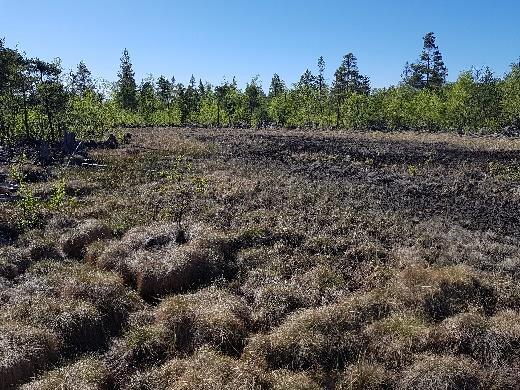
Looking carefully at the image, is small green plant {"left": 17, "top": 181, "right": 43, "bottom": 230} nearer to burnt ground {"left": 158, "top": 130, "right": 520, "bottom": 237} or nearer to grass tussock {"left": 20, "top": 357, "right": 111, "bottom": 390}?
grass tussock {"left": 20, "top": 357, "right": 111, "bottom": 390}

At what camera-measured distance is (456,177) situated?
26.0m

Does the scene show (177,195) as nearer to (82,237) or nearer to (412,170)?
(82,237)

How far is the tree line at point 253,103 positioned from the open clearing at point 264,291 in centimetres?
2314

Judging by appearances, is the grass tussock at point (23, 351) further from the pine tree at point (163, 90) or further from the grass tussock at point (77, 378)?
the pine tree at point (163, 90)

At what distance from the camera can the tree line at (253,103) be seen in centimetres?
4044

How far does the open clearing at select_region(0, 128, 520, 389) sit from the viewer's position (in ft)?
28.9

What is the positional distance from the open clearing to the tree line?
23144 millimetres

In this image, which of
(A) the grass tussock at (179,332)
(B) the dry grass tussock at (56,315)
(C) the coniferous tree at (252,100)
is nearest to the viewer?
(B) the dry grass tussock at (56,315)

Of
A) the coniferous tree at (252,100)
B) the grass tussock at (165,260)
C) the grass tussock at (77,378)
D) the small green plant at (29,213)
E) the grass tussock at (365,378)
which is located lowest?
the grass tussock at (365,378)

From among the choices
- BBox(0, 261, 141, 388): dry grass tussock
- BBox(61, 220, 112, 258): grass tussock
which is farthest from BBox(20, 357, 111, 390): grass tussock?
BBox(61, 220, 112, 258): grass tussock

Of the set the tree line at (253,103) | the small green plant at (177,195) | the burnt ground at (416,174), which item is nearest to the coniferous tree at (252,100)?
the tree line at (253,103)

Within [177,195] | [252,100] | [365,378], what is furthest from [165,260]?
[252,100]

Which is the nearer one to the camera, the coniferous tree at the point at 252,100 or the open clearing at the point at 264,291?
the open clearing at the point at 264,291

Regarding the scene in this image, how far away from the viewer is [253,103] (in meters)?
86.1
